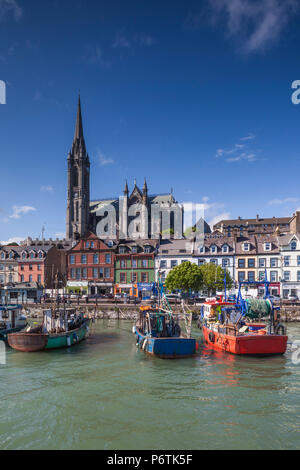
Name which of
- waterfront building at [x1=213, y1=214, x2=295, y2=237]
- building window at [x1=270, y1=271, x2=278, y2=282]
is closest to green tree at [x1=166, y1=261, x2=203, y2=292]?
building window at [x1=270, y1=271, x2=278, y2=282]

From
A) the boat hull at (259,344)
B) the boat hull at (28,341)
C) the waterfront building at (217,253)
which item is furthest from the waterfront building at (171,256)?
the boat hull at (259,344)

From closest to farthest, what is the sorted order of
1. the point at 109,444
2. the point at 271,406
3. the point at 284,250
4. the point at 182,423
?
the point at 109,444 → the point at 182,423 → the point at 271,406 → the point at 284,250

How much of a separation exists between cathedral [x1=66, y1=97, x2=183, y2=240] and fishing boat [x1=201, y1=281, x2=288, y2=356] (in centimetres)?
9014

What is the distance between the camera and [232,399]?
18422mm

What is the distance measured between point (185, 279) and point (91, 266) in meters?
25.6

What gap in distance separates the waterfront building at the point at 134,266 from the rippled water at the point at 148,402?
146 ft

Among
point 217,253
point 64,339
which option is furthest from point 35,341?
point 217,253

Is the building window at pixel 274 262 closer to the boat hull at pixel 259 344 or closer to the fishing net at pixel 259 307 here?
the fishing net at pixel 259 307

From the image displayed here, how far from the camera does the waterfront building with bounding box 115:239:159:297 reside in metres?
73.0

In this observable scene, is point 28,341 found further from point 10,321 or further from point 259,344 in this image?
point 259,344

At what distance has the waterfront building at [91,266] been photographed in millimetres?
75125

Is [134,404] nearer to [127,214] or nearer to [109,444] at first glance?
[109,444]

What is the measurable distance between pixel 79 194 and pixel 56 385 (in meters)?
118

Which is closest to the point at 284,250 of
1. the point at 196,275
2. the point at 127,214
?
the point at 196,275
